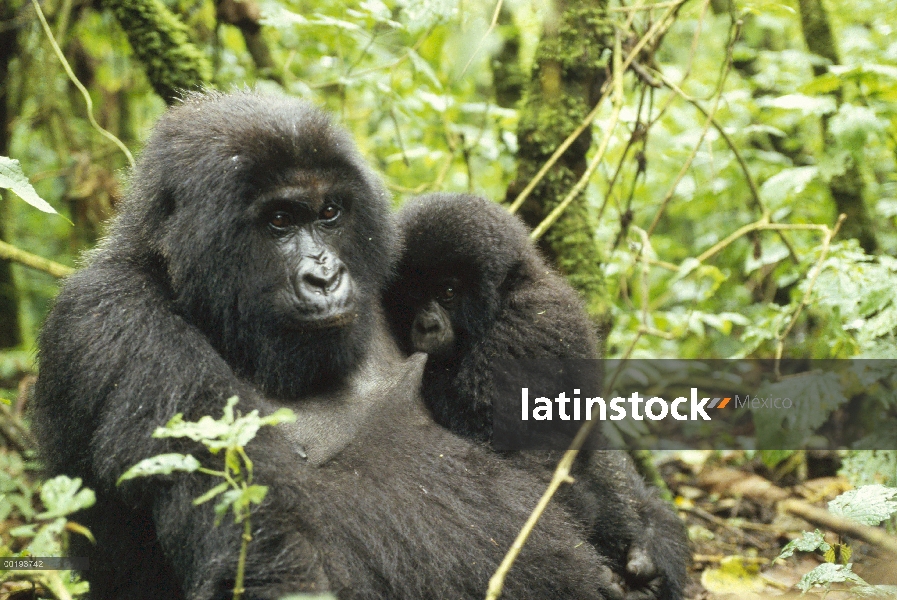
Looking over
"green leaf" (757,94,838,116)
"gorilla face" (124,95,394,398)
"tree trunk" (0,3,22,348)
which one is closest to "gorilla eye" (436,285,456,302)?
"gorilla face" (124,95,394,398)

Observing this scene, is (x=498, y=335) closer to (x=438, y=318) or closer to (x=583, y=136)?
(x=438, y=318)

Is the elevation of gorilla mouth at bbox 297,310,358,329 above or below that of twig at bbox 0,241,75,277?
above

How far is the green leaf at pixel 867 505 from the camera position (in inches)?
99.9

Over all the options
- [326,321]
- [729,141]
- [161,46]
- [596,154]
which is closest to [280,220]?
[326,321]

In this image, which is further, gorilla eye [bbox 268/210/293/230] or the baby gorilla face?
the baby gorilla face

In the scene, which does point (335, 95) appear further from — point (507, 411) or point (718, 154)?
point (507, 411)

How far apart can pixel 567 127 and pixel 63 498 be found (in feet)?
9.73

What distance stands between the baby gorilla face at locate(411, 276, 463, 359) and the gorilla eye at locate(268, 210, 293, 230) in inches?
32.8

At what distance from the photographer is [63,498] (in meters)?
1.76

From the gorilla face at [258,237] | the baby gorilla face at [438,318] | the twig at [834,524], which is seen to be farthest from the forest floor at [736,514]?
the baby gorilla face at [438,318]

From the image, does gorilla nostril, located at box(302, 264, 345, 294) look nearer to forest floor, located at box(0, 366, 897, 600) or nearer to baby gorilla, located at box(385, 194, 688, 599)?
baby gorilla, located at box(385, 194, 688, 599)

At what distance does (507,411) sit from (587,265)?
4.26 ft

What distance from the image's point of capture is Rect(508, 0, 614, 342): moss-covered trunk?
13.1 ft

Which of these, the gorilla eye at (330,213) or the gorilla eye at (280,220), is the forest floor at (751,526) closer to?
the gorilla eye at (330,213)
